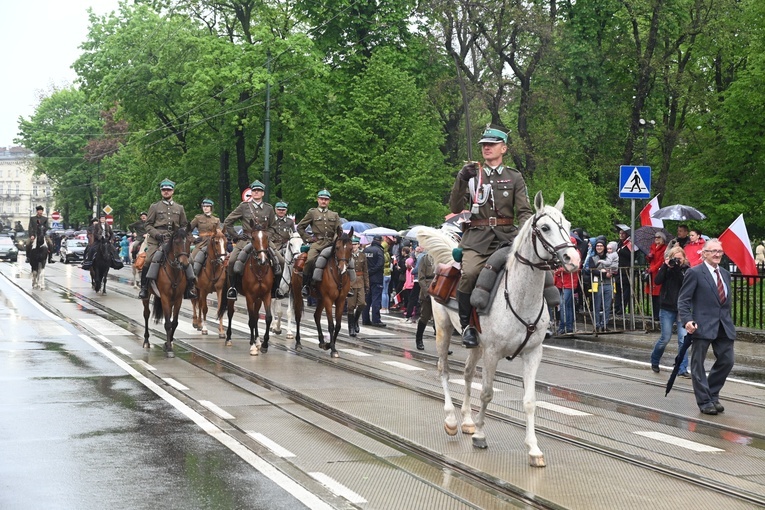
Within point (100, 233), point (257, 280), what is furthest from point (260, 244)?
point (100, 233)

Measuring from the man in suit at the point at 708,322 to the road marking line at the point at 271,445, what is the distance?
16.6 feet

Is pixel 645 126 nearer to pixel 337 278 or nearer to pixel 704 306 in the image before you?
pixel 337 278

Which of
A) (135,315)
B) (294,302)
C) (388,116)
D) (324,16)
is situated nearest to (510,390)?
(294,302)

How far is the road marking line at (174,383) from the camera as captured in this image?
1320cm

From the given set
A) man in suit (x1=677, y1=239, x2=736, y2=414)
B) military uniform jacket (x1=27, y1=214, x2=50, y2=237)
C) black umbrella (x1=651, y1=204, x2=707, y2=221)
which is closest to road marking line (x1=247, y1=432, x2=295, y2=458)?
man in suit (x1=677, y1=239, x2=736, y2=414)

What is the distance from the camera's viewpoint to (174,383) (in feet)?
44.7

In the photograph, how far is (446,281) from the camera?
1065 centimetres

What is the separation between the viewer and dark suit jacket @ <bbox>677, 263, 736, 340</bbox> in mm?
12172

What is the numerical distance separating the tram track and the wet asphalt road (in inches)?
61.2

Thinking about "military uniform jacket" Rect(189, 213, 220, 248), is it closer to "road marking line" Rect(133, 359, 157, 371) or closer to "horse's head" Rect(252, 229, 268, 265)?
"horse's head" Rect(252, 229, 268, 265)

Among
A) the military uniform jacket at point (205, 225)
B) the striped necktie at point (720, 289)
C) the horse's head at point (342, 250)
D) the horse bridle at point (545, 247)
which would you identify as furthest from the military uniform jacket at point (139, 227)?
the horse bridle at point (545, 247)

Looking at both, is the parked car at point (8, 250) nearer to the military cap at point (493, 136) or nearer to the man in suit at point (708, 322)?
the man in suit at point (708, 322)

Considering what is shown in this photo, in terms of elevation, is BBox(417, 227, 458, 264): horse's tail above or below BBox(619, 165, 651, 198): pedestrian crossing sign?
below

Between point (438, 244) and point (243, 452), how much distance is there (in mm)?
3120
